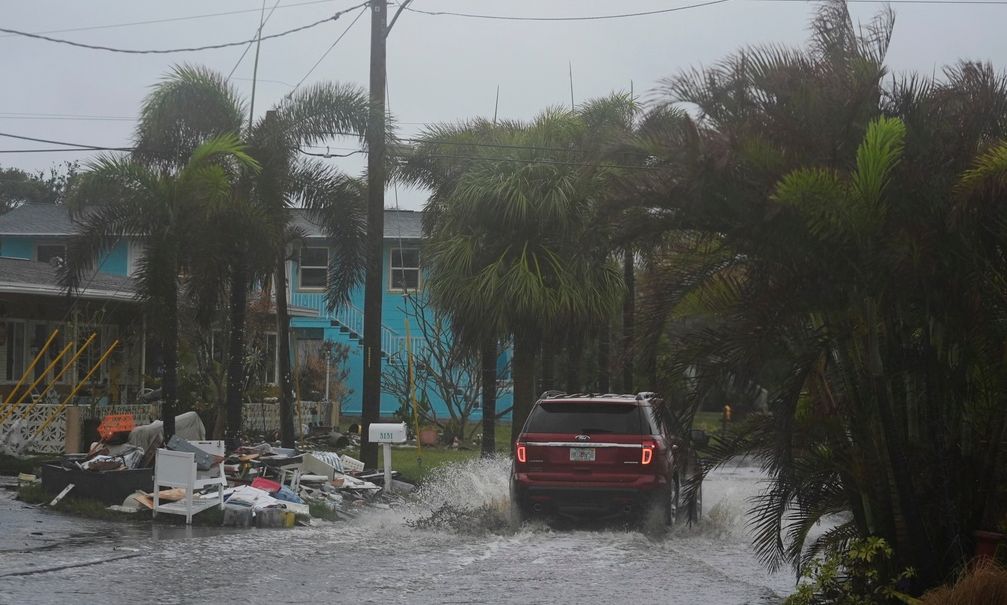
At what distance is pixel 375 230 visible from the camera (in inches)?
870

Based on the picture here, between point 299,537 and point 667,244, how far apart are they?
6.75 m

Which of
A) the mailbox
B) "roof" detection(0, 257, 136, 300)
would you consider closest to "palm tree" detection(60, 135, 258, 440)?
"roof" detection(0, 257, 136, 300)

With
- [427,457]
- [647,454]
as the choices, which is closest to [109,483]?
[647,454]

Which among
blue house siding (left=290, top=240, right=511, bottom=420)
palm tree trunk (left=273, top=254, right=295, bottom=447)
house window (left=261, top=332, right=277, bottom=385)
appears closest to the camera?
palm tree trunk (left=273, top=254, right=295, bottom=447)

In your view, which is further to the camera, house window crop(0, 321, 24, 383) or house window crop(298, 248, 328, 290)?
house window crop(298, 248, 328, 290)

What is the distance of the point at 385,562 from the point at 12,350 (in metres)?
17.8

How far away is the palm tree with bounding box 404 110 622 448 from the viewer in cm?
2384

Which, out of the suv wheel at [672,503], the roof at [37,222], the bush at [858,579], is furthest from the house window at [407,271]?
the bush at [858,579]

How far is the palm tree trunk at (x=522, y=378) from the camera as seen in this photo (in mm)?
25203

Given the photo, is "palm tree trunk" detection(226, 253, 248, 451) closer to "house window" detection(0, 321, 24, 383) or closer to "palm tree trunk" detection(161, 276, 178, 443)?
"palm tree trunk" detection(161, 276, 178, 443)

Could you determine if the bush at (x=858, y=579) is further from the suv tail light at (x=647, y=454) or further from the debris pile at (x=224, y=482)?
the debris pile at (x=224, y=482)

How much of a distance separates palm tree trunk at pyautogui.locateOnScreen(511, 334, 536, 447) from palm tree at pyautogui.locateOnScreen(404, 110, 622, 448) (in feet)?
0.06

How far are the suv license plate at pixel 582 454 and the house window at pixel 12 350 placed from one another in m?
16.5

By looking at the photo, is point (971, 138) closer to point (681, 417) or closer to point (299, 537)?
point (681, 417)
